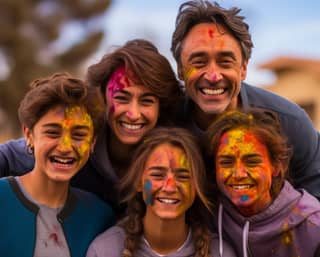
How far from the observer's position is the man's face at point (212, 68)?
12.0 ft

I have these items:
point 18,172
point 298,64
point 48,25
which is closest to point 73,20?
point 48,25

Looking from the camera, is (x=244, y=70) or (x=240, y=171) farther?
(x=244, y=70)

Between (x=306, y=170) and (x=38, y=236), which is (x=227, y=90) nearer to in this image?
(x=306, y=170)

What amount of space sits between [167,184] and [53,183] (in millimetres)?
648

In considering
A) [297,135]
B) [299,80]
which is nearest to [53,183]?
[297,135]

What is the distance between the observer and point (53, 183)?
3.35 metres

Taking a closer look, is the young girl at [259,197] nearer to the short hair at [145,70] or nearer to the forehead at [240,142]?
the forehead at [240,142]

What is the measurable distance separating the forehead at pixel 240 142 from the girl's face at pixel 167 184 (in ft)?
0.80

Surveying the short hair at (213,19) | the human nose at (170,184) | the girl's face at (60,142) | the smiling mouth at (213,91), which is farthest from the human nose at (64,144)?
the short hair at (213,19)

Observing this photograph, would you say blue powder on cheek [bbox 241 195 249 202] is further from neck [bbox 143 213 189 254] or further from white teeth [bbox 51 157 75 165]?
white teeth [bbox 51 157 75 165]

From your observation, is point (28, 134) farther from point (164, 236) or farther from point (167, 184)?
point (164, 236)

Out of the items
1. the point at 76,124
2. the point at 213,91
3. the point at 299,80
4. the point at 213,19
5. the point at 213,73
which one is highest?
the point at 299,80

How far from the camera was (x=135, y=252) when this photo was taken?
3297 mm

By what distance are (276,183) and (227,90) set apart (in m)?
0.66
